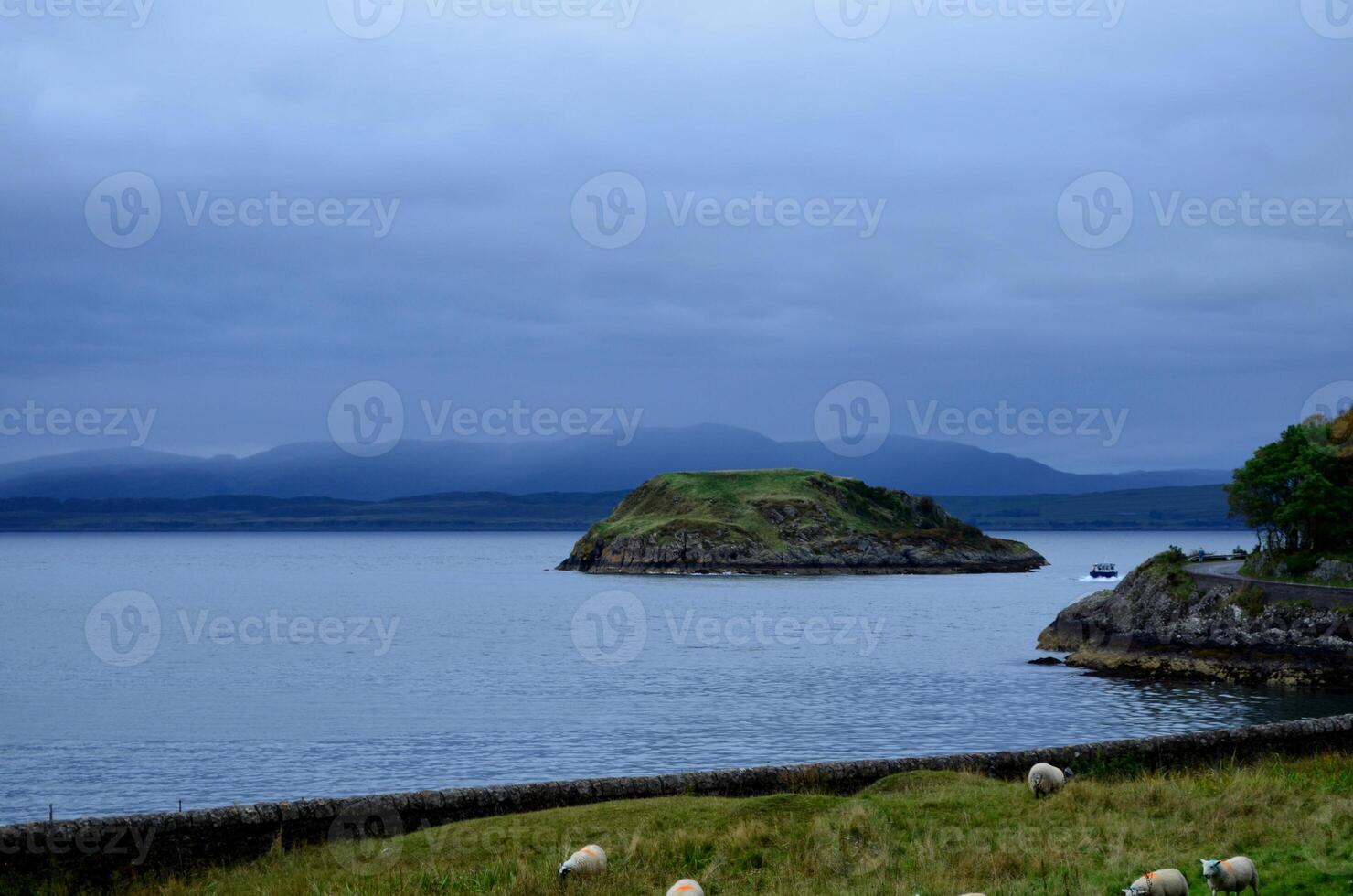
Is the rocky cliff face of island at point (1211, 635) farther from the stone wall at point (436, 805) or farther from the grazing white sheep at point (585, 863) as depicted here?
the grazing white sheep at point (585, 863)

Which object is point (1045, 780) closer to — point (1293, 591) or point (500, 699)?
point (500, 699)

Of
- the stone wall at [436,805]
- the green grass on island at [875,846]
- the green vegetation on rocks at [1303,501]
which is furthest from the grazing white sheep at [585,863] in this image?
the green vegetation on rocks at [1303,501]

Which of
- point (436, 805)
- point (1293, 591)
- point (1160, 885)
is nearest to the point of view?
point (1160, 885)

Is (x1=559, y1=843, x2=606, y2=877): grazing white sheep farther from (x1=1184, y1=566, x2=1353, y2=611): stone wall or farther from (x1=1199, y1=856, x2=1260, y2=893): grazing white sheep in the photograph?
(x1=1184, y1=566, x2=1353, y2=611): stone wall

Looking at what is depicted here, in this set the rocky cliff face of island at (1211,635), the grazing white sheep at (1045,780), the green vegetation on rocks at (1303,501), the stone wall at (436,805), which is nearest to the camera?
the stone wall at (436,805)

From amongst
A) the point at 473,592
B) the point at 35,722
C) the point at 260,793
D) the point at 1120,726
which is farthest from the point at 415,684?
the point at 473,592

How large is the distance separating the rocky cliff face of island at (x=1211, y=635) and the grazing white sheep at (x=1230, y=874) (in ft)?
167

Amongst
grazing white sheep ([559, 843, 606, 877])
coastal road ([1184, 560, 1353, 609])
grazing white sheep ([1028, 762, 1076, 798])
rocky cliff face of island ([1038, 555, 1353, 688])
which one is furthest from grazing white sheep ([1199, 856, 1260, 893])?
coastal road ([1184, 560, 1353, 609])

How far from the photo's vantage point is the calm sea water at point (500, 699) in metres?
42.4

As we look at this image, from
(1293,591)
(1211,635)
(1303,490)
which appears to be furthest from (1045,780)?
(1303,490)

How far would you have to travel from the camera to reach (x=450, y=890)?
15367mm

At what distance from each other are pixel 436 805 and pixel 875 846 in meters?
7.88

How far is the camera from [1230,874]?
1341 cm

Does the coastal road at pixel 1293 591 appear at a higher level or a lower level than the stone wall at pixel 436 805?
higher
